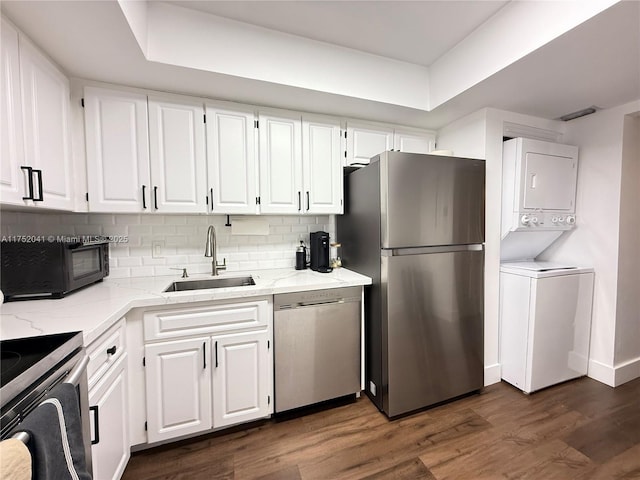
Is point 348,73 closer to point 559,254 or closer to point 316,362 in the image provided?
point 316,362

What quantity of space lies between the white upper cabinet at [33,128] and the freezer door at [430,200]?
1.83 m

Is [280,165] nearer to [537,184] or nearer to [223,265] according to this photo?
[223,265]

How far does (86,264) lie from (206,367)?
3.11 feet

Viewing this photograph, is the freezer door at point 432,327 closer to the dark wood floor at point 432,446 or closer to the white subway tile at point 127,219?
the dark wood floor at point 432,446

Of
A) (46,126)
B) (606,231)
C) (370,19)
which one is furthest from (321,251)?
(606,231)

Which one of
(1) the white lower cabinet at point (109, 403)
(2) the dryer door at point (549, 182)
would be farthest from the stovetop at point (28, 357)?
(2) the dryer door at point (549, 182)

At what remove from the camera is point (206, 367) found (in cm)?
157

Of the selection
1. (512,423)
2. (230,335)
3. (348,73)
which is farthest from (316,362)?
(348,73)

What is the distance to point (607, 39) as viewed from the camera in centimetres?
134

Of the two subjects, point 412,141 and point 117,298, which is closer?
point 117,298

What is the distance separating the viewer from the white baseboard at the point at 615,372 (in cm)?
216

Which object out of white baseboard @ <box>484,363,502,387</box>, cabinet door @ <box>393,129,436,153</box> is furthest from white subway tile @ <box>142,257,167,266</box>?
white baseboard @ <box>484,363,502,387</box>

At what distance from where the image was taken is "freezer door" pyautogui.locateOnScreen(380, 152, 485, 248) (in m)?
1.74

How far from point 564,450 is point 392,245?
60.8 inches
